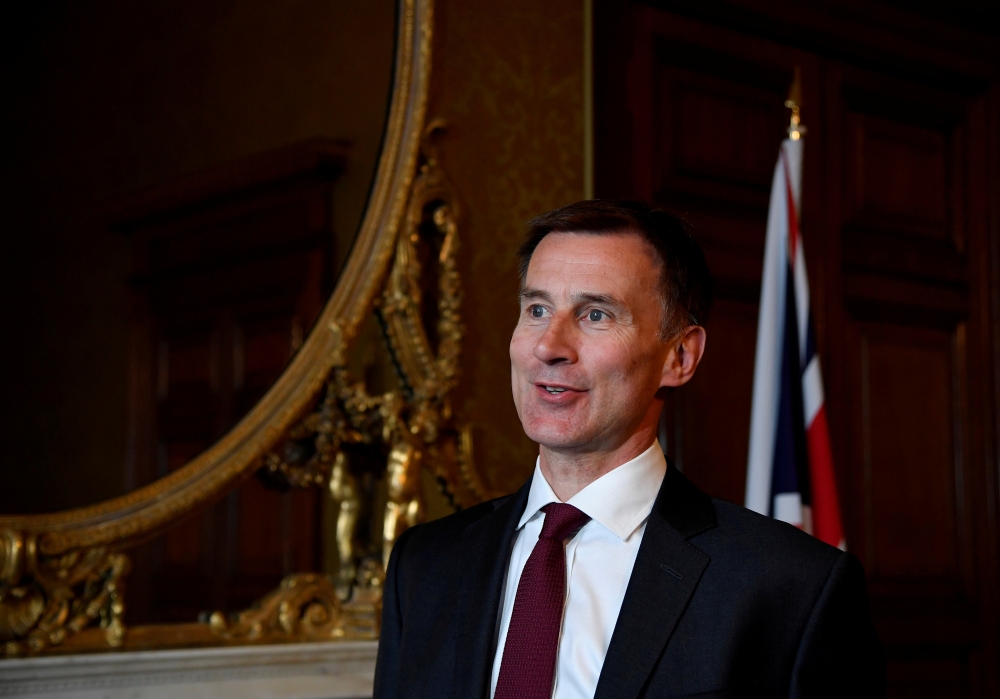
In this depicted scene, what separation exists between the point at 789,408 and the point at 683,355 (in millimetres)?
1453

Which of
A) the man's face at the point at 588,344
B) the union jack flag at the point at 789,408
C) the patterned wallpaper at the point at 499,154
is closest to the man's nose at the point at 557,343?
the man's face at the point at 588,344

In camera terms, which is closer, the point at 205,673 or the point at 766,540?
the point at 766,540

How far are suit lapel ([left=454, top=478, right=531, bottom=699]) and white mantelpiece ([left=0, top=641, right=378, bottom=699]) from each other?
0.88 metres

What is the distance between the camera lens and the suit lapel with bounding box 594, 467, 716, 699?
5.00ft

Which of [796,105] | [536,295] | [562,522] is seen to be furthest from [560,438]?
[796,105]

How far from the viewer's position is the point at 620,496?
168 cm

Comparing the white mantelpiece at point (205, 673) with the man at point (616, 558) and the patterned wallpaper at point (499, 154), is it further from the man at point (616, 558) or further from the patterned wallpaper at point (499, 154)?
the man at point (616, 558)

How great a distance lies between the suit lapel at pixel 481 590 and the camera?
163 centimetres

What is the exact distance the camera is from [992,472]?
4.24 meters

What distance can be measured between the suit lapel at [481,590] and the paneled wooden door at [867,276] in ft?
5.61

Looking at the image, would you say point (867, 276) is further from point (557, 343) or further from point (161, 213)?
point (557, 343)

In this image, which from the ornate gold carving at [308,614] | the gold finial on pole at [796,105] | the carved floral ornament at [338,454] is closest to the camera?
→ the carved floral ornament at [338,454]

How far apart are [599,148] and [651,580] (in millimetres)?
1971

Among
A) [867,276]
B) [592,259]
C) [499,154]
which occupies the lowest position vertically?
[592,259]
